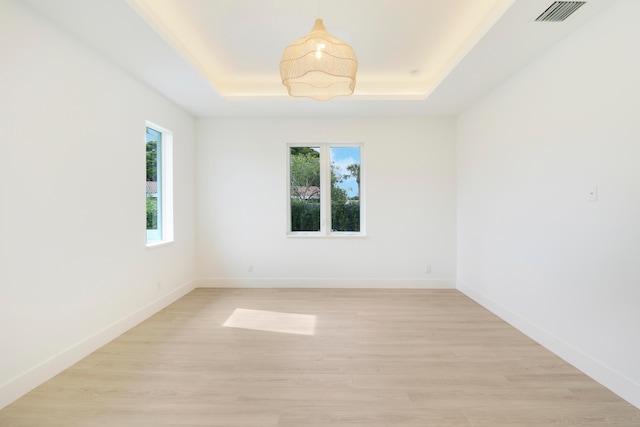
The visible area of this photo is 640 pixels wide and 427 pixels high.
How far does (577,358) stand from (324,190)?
3.63 m

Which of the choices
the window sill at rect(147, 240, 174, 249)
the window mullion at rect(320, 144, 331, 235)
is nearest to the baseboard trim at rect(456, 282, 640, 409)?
the window mullion at rect(320, 144, 331, 235)

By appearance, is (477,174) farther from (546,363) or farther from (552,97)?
(546,363)

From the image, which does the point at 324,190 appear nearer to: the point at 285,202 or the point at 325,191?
the point at 325,191

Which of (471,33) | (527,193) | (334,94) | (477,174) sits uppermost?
(471,33)

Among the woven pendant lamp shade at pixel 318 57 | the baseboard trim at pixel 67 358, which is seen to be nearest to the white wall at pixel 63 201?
the baseboard trim at pixel 67 358

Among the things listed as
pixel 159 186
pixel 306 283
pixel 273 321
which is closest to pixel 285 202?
pixel 306 283

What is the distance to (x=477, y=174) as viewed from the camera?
4.15m

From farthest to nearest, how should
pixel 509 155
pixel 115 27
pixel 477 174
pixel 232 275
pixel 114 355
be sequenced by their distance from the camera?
1. pixel 232 275
2. pixel 477 174
3. pixel 509 155
4. pixel 114 355
5. pixel 115 27

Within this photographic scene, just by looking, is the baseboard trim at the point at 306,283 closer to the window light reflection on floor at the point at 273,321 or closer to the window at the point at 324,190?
the window at the point at 324,190

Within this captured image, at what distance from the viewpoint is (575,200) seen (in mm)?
2484

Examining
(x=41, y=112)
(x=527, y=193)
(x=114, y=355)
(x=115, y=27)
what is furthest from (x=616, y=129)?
(x=114, y=355)

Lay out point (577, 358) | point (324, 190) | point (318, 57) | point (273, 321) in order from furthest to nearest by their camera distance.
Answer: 1. point (324, 190)
2. point (273, 321)
3. point (577, 358)
4. point (318, 57)

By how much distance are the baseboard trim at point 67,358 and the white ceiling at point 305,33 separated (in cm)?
256

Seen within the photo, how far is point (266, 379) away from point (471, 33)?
359 cm
